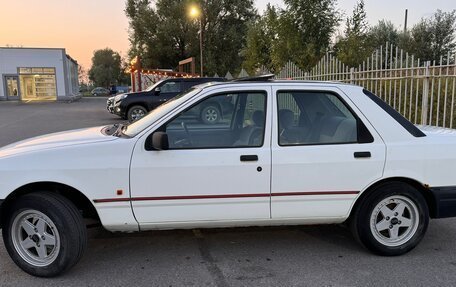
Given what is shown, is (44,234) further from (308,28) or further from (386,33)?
(386,33)

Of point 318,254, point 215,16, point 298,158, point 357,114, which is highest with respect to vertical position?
point 215,16

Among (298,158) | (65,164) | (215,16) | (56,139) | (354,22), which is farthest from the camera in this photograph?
(215,16)

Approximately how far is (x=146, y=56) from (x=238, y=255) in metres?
33.2

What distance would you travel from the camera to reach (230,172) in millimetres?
3604

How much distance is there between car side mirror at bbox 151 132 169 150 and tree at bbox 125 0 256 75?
30.4 meters

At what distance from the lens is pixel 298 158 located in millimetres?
3693

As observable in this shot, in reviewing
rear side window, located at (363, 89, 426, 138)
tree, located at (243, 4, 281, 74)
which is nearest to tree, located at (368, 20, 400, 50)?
tree, located at (243, 4, 281, 74)

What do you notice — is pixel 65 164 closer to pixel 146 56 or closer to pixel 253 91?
pixel 253 91

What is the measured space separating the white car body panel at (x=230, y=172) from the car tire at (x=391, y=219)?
0.45ft

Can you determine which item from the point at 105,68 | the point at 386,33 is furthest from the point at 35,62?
the point at 105,68

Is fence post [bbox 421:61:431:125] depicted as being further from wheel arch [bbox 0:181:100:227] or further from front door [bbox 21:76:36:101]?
front door [bbox 21:76:36:101]

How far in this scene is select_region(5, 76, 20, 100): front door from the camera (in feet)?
126

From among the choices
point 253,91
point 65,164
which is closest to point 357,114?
point 253,91

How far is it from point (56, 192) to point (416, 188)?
331 cm
